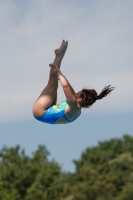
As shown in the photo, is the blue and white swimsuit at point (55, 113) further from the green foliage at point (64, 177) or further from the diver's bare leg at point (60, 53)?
the green foliage at point (64, 177)

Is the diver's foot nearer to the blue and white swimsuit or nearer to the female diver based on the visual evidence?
the female diver

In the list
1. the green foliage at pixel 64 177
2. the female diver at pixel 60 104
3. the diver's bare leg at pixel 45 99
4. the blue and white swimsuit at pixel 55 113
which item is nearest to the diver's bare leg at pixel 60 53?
the female diver at pixel 60 104

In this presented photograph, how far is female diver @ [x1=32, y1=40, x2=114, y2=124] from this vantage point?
955 centimetres

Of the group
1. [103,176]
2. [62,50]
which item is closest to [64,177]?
[103,176]

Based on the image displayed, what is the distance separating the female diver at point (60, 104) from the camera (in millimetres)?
9547

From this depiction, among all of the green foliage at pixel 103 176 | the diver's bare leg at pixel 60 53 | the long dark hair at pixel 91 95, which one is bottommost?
the long dark hair at pixel 91 95

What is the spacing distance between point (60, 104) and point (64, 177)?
196 ft

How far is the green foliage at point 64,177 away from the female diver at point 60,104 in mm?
52583

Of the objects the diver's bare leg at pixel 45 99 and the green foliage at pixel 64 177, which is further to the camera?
the green foliage at pixel 64 177

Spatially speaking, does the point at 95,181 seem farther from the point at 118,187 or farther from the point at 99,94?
the point at 99,94

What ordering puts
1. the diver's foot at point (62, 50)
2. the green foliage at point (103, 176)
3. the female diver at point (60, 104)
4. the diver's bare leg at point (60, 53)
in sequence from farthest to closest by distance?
the green foliage at point (103, 176)
the diver's foot at point (62, 50)
the diver's bare leg at point (60, 53)
the female diver at point (60, 104)

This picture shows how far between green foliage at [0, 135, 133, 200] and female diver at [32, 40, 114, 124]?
173 ft

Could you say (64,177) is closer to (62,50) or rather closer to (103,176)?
(103,176)

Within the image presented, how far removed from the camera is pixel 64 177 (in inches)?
2721
